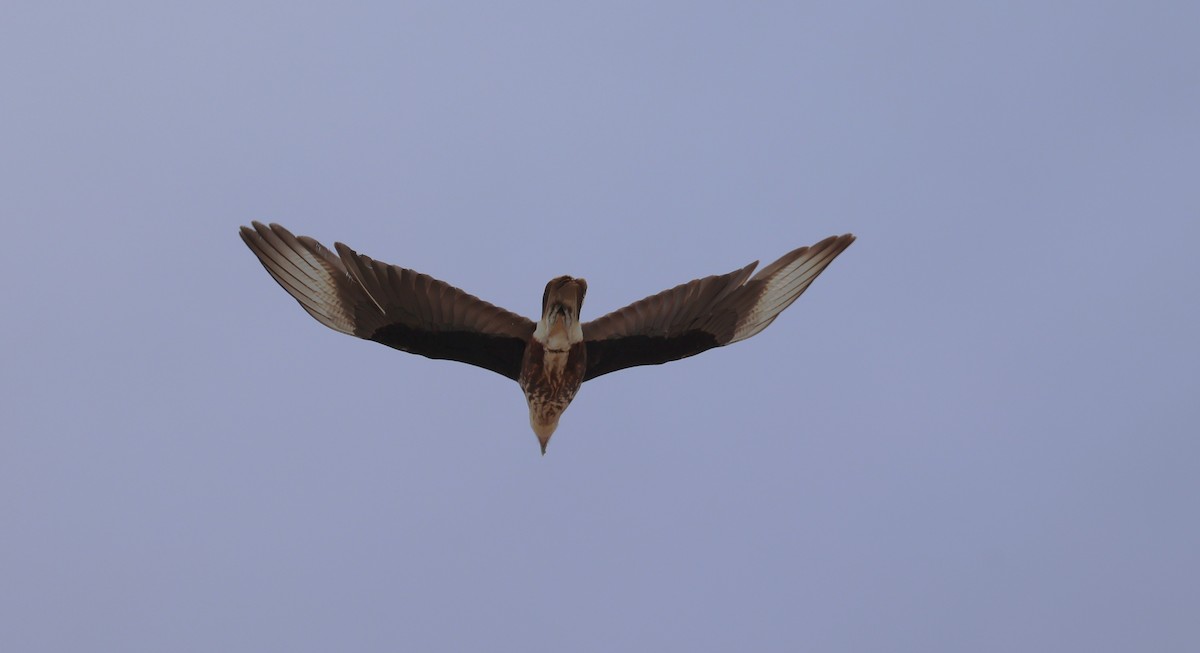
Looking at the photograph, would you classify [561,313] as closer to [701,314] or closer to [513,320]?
[513,320]

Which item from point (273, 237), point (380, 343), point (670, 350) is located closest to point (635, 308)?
point (670, 350)

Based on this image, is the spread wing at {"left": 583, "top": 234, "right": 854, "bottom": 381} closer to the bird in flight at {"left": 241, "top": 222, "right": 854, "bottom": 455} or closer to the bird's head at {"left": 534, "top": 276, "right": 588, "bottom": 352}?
the bird in flight at {"left": 241, "top": 222, "right": 854, "bottom": 455}

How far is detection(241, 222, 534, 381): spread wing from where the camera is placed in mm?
14211

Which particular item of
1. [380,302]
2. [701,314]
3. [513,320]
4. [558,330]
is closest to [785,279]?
[701,314]

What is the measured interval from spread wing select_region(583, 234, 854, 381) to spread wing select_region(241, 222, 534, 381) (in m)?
0.88

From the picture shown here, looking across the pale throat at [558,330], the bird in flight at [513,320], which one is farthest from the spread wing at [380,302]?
the pale throat at [558,330]

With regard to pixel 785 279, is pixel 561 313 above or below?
below

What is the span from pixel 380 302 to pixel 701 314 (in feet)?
10.4

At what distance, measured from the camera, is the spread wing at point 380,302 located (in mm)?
→ 14211

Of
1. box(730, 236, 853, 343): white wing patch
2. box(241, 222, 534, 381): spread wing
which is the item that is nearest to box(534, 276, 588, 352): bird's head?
box(241, 222, 534, 381): spread wing

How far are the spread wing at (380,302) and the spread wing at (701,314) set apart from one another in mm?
877

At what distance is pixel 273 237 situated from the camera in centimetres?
1428

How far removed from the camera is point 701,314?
1488 centimetres

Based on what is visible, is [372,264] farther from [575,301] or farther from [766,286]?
[766,286]
